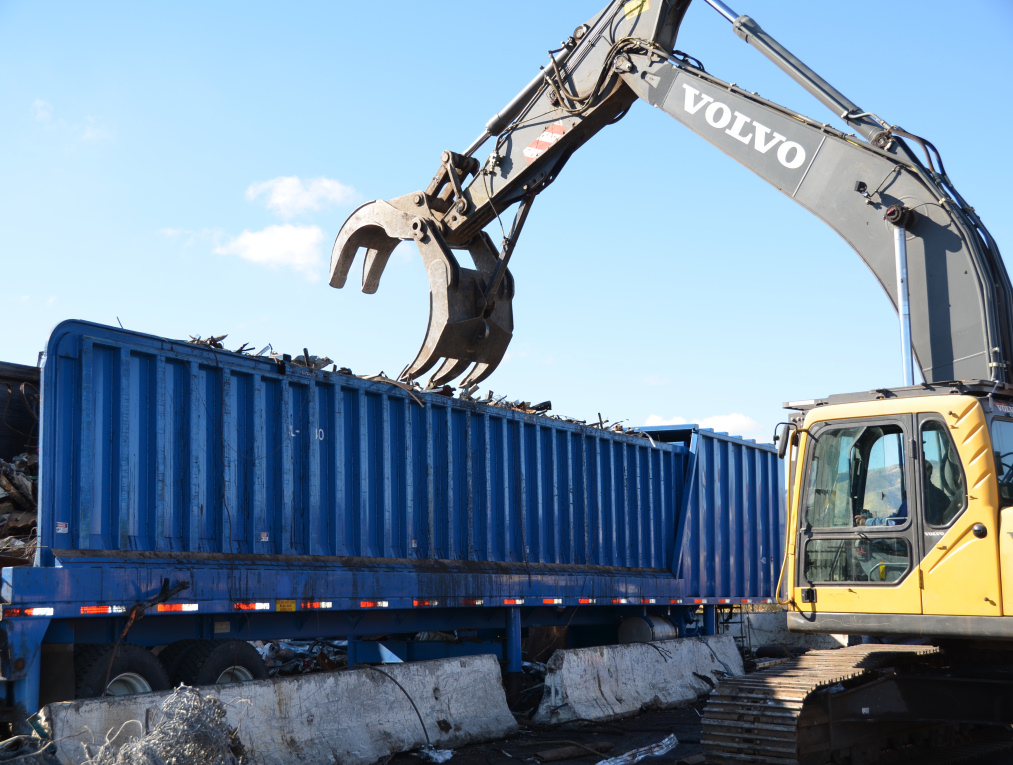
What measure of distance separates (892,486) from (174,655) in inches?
224

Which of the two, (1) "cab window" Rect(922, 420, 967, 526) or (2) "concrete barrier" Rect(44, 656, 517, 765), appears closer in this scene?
(1) "cab window" Rect(922, 420, 967, 526)

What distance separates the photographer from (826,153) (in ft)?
27.3

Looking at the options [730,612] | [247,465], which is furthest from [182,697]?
[730,612]

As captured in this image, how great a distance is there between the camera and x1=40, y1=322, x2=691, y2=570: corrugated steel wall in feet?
26.4

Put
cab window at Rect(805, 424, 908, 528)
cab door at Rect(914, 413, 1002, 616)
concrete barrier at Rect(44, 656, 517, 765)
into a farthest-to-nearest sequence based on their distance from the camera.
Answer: cab window at Rect(805, 424, 908, 528) → concrete barrier at Rect(44, 656, 517, 765) → cab door at Rect(914, 413, 1002, 616)

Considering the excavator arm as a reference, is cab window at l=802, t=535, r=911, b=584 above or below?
below

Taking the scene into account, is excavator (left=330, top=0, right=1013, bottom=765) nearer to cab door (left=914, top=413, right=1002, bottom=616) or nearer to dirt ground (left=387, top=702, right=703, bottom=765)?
cab door (left=914, top=413, right=1002, bottom=616)

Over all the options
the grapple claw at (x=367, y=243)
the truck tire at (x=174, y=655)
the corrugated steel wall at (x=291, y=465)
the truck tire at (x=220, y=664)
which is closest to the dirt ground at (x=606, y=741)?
the truck tire at (x=220, y=664)

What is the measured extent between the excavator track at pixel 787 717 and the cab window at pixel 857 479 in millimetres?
1196

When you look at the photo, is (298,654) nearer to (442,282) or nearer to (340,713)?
(340,713)

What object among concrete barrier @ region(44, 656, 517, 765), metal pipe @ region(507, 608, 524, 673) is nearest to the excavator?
concrete barrier @ region(44, 656, 517, 765)

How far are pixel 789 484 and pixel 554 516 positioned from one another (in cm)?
542

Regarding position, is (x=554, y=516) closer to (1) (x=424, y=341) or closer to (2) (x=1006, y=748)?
(1) (x=424, y=341)

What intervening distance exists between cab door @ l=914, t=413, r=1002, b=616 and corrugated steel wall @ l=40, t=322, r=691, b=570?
17.2 feet
